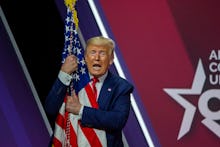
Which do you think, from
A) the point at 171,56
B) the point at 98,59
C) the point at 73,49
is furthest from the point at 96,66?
the point at 171,56

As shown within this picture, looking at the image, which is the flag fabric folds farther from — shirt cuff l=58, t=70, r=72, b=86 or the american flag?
shirt cuff l=58, t=70, r=72, b=86

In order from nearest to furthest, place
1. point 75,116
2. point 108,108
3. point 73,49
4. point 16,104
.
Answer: point 108,108
point 75,116
point 73,49
point 16,104

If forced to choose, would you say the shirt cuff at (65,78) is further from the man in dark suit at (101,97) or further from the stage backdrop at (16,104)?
the stage backdrop at (16,104)

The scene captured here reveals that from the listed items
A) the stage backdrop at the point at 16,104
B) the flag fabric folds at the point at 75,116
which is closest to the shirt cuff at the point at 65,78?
the flag fabric folds at the point at 75,116

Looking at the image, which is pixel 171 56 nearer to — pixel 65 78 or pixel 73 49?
pixel 73 49

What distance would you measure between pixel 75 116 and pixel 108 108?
193mm

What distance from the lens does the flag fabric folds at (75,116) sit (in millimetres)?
2209

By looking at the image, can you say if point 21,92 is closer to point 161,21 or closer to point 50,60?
point 50,60

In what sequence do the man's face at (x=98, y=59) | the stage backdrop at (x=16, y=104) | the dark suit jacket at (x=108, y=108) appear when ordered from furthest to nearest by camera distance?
the stage backdrop at (x=16, y=104), the man's face at (x=98, y=59), the dark suit jacket at (x=108, y=108)

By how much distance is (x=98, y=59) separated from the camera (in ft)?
7.47

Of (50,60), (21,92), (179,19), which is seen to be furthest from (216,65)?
(21,92)

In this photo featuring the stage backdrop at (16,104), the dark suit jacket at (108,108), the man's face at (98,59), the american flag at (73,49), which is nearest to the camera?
the dark suit jacket at (108,108)

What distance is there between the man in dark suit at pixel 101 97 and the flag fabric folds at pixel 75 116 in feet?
0.12

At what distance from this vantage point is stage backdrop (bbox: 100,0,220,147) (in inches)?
124
